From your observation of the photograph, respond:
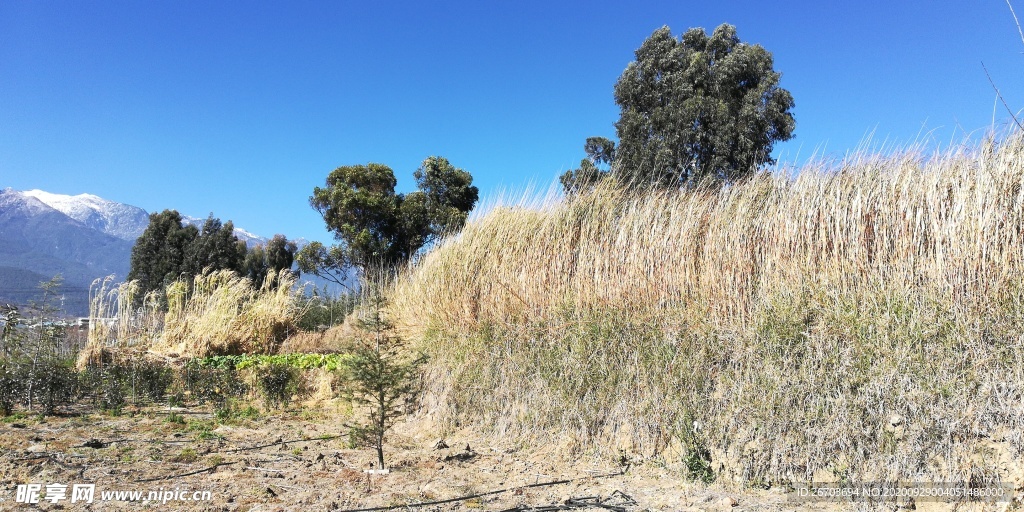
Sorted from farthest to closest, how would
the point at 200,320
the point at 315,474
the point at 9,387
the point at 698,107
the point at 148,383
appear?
the point at 698,107
the point at 200,320
the point at 148,383
the point at 9,387
the point at 315,474

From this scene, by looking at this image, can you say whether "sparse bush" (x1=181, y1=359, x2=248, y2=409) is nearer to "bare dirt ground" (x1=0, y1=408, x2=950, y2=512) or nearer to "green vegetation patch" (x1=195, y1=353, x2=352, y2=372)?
"green vegetation patch" (x1=195, y1=353, x2=352, y2=372)

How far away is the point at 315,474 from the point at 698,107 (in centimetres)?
1113

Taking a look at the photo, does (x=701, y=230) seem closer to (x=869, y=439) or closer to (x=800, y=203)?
(x=800, y=203)

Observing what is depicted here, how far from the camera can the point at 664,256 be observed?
4117mm

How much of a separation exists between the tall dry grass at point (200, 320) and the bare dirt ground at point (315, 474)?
382 centimetres

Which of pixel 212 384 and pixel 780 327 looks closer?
pixel 780 327

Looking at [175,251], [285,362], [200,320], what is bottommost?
[285,362]

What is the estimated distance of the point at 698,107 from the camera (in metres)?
12.0

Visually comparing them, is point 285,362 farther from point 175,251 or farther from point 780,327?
point 175,251

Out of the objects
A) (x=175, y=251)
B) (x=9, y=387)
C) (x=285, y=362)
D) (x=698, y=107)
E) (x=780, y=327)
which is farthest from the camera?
(x=175, y=251)

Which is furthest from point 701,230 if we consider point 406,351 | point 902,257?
point 406,351

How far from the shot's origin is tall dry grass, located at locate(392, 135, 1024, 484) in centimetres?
273

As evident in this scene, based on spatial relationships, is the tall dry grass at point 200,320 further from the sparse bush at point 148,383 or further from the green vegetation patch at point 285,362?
the sparse bush at point 148,383

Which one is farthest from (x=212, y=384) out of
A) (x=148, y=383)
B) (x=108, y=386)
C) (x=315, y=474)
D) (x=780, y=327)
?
(x=780, y=327)
